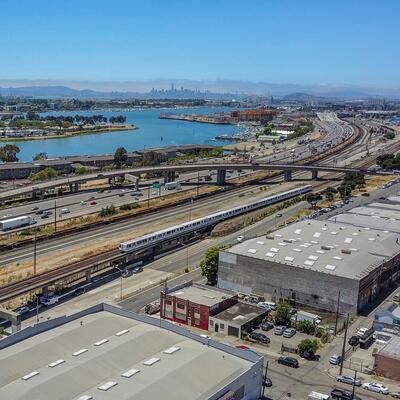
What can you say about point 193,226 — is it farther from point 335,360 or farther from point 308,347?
point 335,360

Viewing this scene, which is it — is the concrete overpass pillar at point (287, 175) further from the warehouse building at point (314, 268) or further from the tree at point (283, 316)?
the tree at point (283, 316)

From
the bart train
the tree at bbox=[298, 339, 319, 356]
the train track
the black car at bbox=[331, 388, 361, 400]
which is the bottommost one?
the black car at bbox=[331, 388, 361, 400]

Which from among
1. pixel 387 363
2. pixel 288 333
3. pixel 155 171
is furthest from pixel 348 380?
pixel 155 171

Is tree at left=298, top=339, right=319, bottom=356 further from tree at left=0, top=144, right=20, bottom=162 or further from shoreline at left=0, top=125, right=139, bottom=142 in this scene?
shoreline at left=0, top=125, right=139, bottom=142

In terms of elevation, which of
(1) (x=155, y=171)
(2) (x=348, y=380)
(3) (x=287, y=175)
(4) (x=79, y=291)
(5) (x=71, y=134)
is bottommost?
(5) (x=71, y=134)

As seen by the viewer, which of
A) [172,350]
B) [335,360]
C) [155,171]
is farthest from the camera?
[155,171]

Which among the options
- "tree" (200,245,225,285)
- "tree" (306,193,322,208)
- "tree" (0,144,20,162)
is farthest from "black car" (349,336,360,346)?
"tree" (0,144,20,162)

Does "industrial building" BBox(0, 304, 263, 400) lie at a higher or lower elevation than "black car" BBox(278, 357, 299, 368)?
higher
